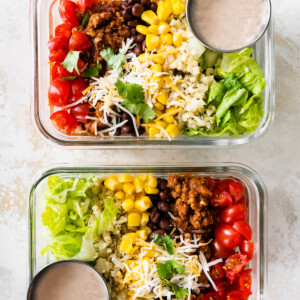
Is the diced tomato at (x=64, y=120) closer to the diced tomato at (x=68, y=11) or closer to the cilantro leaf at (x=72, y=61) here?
the cilantro leaf at (x=72, y=61)

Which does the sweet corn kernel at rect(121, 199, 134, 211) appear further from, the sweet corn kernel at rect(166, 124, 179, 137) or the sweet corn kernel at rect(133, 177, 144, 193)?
the sweet corn kernel at rect(166, 124, 179, 137)

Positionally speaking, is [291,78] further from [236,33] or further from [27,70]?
[27,70]

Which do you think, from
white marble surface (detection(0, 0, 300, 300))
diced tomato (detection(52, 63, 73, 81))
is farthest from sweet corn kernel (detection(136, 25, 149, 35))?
white marble surface (detection(0, 0, 300, 300))

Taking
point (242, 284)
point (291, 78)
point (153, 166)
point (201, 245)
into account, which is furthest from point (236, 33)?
point (242, 284)

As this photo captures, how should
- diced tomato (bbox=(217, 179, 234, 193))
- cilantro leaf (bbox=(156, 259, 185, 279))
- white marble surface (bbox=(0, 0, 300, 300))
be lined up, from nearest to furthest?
cilantro leaf (bbox=(156, 259, 185, 279)) < diced tomato (bbox=(217, 179, 234, 193)) < white marble surface (bbox=(0, 0, 300, 300))

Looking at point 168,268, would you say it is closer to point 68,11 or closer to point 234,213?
point 234,213

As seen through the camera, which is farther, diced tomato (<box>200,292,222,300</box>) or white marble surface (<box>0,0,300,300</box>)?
white marble surface (<box>0,0,300,300</box>)

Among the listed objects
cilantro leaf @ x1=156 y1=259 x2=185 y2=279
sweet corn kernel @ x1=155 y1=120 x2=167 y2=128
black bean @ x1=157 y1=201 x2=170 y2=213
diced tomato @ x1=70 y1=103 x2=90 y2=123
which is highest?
diced tomato @ x1=70 y1=103 x2=90 y2=123
